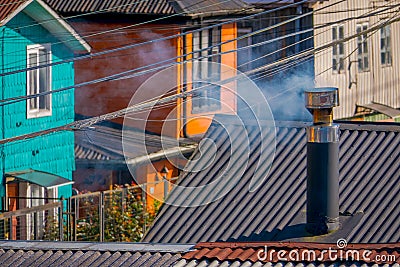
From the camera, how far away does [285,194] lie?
12273mm

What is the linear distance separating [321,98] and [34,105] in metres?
11.5

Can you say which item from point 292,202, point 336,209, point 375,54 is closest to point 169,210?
point 292,202

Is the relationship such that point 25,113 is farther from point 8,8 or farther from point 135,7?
point 135,7

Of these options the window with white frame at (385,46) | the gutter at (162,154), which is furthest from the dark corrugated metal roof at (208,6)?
the window with white frame at (385,46)

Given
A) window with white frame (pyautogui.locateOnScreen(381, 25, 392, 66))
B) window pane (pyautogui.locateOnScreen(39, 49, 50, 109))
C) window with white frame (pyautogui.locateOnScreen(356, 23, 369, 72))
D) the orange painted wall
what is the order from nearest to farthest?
window pane (pyautogui.locateOnScreen(39, 49, 50, 109))
the orange painted wall
window with white frame (pyautogui.locateOnScreen(356, 23, 369, 72))
window with white frame (pyautogui.locateOnScreen(381, 25, 392, 66))

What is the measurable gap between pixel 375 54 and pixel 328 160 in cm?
2232

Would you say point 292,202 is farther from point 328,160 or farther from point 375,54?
point 375,54

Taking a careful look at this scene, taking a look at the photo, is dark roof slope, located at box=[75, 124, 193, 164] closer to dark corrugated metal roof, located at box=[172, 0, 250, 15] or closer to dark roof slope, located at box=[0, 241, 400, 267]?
dark corrugated metal roof, located at box=[172, 0, 250, 15]

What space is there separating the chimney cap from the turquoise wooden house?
→ 9465mm

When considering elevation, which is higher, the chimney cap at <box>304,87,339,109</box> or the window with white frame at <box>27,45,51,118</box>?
the window with white frame at <box>27,45,51,118</box>

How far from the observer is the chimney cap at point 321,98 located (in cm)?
1086

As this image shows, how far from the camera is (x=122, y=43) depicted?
24.3m

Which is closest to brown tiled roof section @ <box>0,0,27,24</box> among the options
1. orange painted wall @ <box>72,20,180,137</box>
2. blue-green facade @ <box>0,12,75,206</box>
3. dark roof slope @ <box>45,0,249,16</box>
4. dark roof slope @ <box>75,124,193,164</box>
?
blue-green facade @ <box>0,12,75,206</box>

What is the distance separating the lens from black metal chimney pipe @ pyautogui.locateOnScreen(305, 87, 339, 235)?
10875 mm
